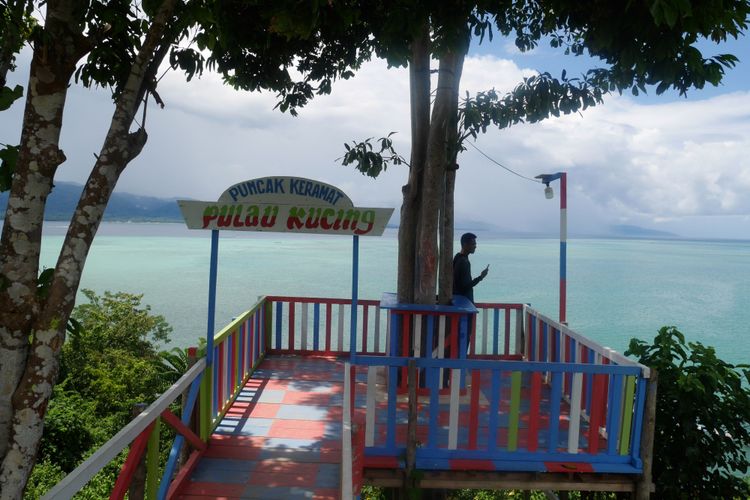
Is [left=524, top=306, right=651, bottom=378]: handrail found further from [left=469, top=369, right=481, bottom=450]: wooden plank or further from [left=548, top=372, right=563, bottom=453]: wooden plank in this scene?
[left=469, top=369, right=481, bottom=450]: wooden plank

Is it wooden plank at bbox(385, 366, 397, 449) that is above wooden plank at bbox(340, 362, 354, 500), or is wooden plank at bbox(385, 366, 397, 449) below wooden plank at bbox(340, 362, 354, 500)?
below

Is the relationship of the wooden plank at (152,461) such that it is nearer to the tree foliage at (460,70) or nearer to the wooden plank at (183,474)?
the wooden plank at (183,474)

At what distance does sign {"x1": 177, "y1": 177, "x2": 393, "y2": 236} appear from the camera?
5848 millimetres

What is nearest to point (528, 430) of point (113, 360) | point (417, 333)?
point (417, 333)

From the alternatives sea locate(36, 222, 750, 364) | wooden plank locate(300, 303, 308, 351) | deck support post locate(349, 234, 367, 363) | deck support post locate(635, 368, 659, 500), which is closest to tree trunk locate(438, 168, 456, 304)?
deck support post locate(349, 234, 367, 363)

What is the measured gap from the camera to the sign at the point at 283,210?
19.2 ft

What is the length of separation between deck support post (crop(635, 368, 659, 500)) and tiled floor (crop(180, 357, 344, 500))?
279 cm

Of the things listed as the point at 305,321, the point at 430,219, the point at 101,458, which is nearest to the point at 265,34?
the point at 430,219

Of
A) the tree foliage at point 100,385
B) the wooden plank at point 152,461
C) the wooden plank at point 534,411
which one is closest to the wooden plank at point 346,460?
the wooden plank at point 152,461

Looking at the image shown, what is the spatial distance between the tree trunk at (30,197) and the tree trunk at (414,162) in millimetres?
5227

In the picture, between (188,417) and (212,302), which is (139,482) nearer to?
(188,417)

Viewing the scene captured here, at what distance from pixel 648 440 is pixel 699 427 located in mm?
1795

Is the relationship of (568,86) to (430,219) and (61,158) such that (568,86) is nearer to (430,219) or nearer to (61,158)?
(430,219)

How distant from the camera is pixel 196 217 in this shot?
19.1 ft
